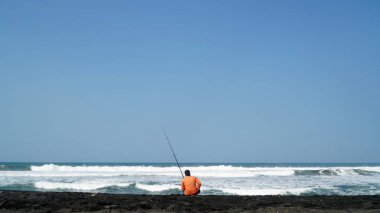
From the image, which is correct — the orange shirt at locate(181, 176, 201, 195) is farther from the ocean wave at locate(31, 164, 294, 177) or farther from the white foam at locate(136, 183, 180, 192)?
the ocean wave at locate(31, 164, 294, 177)

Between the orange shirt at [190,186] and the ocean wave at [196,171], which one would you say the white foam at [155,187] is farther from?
the ocean wave at [196,171]

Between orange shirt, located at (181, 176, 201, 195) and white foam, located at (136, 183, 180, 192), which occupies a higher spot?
orange shirt, located at (181, 176, 201, 195)

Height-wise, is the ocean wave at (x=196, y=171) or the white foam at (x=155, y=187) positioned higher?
the ocean wave at (x=196, y=171)

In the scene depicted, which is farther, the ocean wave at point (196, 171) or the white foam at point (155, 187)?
the ocean wave at point (196, 171)

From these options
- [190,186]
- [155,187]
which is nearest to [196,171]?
[155,187]

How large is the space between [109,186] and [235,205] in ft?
35.0

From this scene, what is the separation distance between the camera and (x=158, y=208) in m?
7.12

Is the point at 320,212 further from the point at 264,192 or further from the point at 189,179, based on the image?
the point at 264,192

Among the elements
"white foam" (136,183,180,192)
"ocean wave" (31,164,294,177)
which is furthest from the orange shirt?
"ocean wave" (31,164,294,177)

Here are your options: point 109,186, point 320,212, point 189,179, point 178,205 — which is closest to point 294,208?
point 320,212

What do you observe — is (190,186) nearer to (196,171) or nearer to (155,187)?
(155,187)

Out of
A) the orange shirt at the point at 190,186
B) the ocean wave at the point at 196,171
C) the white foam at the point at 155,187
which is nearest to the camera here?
the orange shirt at the point at 190,186

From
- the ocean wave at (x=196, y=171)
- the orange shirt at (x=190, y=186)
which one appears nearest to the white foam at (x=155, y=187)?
the orange shirt at (x=190, y=186)

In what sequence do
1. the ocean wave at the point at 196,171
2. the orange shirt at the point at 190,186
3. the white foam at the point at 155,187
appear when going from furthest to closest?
the ocean wave at the point at 196,171 < the white foam at the point at 155,187 < the orange shirt at the point at 190,186
